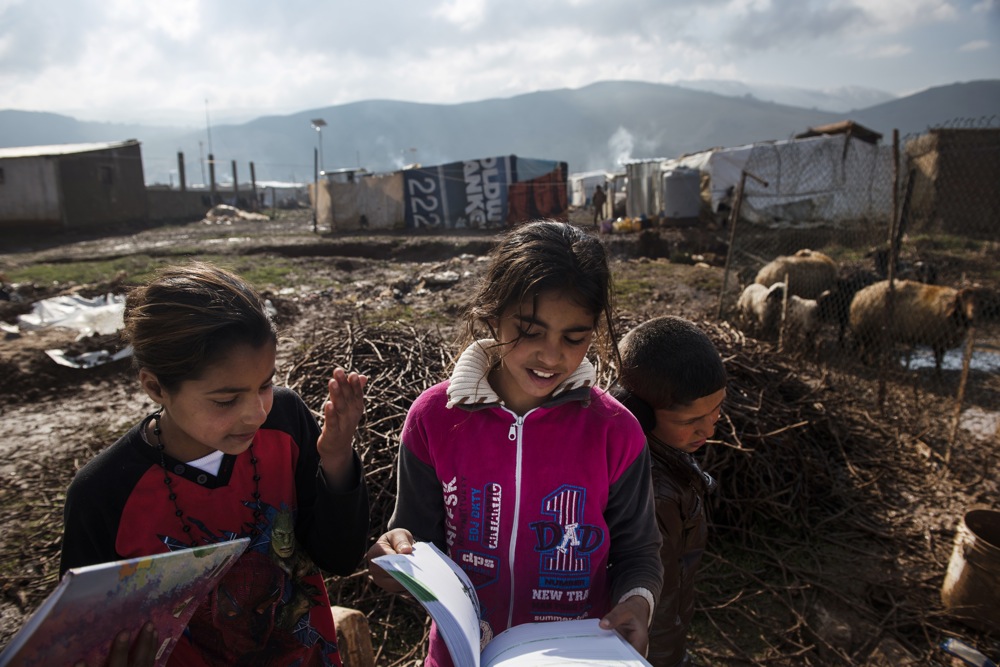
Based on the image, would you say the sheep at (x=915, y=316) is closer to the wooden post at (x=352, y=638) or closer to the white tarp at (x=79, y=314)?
the wooden post at (x=352, y=638)

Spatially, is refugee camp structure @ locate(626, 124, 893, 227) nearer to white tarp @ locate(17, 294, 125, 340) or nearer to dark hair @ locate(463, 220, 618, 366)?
white tarp @ locate(17, 294, 125, 340)

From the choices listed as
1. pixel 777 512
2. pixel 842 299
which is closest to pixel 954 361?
pixel 842 299

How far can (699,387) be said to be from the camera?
1613mm

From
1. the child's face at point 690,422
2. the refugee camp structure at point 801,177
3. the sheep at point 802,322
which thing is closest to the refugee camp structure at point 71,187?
the refugee camp structure at point 801,177

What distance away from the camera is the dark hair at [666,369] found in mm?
1616

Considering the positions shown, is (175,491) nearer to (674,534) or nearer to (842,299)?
(674,534)

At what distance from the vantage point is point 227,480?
1.36 m

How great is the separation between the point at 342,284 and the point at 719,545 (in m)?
8.71

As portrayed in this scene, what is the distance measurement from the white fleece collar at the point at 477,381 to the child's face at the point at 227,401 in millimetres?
431

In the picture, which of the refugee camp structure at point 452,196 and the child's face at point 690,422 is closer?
the child's face at point 690,422

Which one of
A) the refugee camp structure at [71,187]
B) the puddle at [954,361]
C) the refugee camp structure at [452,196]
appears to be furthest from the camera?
the refugee camp structure at [452,196]

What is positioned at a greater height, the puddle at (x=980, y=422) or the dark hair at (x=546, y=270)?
the dark hair at (x=546, y=270)

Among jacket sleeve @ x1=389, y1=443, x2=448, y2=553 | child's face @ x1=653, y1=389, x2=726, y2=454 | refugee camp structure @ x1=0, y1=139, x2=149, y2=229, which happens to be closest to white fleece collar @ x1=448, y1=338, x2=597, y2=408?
jacket sleeve @ x1=389, y1=443, x2=448, y2=553

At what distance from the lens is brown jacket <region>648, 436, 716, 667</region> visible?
5.25ft
